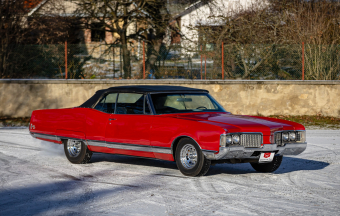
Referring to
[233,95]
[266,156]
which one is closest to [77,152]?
[266,156]

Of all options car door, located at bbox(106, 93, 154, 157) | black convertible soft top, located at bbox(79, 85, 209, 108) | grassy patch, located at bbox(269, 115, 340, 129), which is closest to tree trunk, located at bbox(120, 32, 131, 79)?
grassy patch, located at bbox(269, 115, 340, 129)

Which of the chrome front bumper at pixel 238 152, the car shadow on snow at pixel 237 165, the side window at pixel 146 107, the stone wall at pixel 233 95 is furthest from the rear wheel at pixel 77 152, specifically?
the stone wall at pixel 233 95

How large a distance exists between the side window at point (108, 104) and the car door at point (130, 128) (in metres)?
0.13

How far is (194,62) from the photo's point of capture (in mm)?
18922

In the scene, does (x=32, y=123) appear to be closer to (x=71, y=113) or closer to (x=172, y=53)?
(x=71, y=113)

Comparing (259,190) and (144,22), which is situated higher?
(144,22)

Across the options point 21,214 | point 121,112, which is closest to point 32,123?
point 121,112

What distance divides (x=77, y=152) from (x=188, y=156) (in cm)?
266

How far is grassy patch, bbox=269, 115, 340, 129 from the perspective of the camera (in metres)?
16.4

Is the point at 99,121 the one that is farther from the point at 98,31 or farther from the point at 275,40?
the point at 98,31

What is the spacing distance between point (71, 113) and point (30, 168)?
1.30m

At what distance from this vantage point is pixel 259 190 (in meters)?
6.55

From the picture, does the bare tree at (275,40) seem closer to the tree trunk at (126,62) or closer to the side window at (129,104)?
the tree trunk at (126,62)

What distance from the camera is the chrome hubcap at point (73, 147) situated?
9.10 meters
